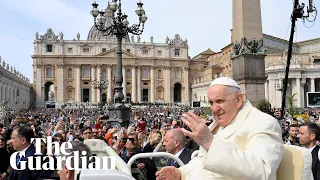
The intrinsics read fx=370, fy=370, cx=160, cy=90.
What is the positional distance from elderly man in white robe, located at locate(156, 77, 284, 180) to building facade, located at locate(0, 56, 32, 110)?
157 feet

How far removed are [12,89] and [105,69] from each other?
83.0ft

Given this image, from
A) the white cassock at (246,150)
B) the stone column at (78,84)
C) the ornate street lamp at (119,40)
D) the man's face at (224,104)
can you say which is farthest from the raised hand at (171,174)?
the stone column at (78,84)

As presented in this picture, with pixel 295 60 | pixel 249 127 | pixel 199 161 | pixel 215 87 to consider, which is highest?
pixel 295 60

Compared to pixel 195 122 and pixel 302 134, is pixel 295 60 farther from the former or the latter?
pixel 195 122

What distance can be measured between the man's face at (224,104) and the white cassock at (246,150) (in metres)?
0.04

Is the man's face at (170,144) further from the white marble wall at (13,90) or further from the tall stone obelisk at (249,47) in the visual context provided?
the white marble wall at (13,90)

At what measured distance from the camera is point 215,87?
2.18m

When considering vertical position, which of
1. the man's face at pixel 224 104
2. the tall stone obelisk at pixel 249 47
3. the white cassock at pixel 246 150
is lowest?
the white cassock at pixel 246 150

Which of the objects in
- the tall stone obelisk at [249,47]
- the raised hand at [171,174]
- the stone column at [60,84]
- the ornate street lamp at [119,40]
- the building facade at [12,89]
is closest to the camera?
the raised hand at [171,174]

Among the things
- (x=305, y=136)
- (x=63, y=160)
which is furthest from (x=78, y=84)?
(x=63, y=160)

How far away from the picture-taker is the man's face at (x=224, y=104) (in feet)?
6.98

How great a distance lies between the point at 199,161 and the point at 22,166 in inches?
77.2

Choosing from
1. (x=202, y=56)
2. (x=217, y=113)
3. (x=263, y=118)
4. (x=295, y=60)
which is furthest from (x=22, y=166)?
(x=202, y=56)

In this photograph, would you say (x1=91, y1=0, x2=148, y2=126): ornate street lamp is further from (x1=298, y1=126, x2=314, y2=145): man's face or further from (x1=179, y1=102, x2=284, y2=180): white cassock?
(x1=179, y1=102, x2=284, y2=180): white cassock
